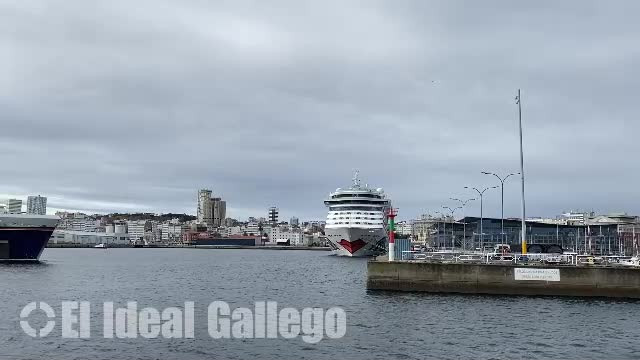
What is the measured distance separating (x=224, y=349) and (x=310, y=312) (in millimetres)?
15372

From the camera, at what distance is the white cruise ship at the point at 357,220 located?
466ft

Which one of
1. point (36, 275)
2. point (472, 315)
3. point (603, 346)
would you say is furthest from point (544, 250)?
point (36, 275)

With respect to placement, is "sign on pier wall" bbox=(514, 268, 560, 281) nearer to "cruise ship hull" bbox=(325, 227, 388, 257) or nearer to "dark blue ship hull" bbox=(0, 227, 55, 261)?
"cruise ship hull" bbox=(325, 227, 388, 257)

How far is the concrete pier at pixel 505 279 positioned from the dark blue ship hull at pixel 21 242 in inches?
3217

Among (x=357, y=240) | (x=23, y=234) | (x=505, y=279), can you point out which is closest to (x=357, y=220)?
(x=357, y=240)

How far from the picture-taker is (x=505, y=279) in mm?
53938

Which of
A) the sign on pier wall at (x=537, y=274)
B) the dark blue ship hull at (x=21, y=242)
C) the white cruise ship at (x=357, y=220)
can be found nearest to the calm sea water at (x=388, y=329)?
the sign on pier wall at (x=537, y=274)

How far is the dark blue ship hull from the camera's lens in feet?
374

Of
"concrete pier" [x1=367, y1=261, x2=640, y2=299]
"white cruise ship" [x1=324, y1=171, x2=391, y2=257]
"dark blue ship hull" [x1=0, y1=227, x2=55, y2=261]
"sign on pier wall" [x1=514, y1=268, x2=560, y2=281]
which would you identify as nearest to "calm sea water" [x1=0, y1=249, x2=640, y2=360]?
"concrete pier" [x1=367, y1=261, x2=640, y2=299]

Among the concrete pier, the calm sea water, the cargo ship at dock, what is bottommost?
the calm sea water

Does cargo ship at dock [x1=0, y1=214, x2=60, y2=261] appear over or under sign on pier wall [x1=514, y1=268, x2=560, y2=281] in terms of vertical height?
over

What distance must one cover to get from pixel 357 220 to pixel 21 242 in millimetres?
70099

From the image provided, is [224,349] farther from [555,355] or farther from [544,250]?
[544,250]

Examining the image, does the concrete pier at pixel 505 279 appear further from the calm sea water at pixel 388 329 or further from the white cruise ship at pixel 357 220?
the white cruise ship at pixel 357 220
